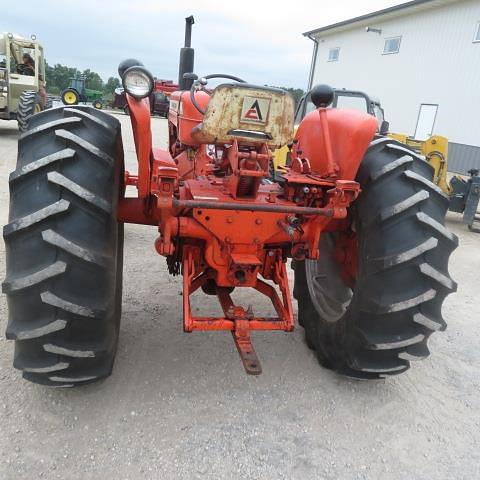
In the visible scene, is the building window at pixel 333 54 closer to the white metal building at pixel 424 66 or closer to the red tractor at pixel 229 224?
the white metal building at pixel 424 66

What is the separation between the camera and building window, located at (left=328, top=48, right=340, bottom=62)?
22.4m

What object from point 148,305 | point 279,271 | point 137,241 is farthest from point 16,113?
point 279,271

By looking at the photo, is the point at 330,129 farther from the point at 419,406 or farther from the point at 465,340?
the point at 465,340

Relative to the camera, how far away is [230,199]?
2.34 meters

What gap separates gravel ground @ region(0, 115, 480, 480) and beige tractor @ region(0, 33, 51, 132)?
870 cm

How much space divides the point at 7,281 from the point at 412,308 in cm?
188

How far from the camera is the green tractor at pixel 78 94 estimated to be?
872 inches

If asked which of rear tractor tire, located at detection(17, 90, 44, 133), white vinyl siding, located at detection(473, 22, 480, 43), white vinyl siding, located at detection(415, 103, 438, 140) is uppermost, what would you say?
white vinyl siding, located at detection(473, 22, 480, 43)

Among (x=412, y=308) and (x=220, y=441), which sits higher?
(x=412, y=308)

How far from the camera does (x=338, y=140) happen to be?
8.12 feet

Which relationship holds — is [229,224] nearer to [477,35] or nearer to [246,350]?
[246,350]

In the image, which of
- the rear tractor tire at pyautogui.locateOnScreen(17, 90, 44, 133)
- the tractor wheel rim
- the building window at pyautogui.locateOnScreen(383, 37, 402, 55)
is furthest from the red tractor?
the tractor wheel rim

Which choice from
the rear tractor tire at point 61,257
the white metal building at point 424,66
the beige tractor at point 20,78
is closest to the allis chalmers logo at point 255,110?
the rear tractor tire at point 61,257

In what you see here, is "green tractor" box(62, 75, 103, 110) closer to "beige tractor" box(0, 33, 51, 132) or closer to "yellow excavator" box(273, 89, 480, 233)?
"beige tractor" box(0, 33, 51, 132)
